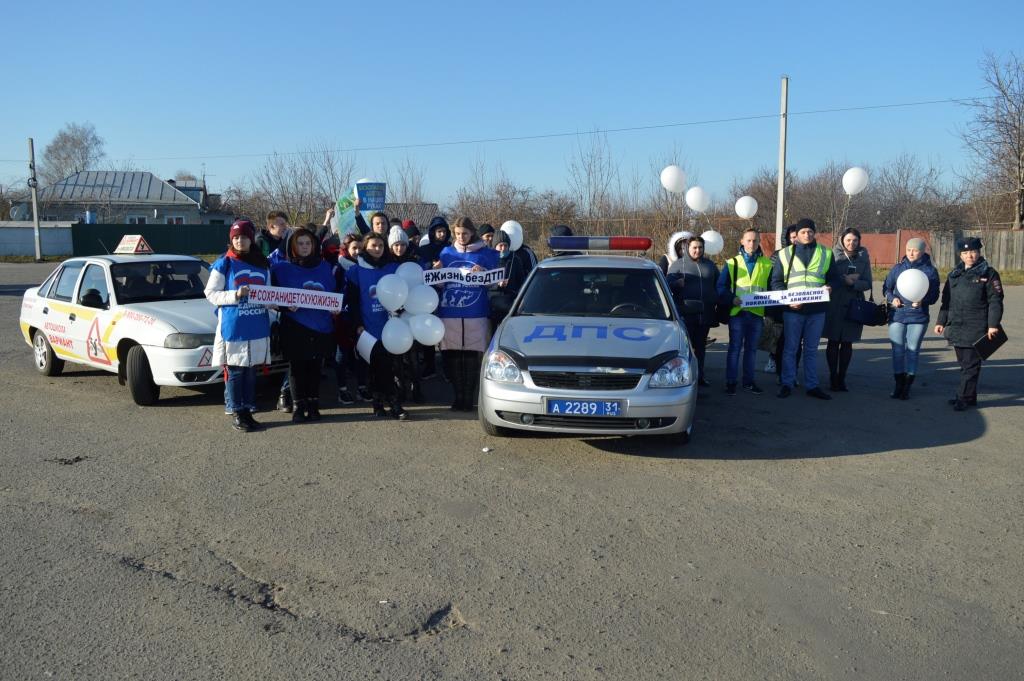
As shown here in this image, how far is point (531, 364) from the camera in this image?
20.5ft

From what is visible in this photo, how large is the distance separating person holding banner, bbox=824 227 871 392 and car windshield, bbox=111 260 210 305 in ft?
23.5

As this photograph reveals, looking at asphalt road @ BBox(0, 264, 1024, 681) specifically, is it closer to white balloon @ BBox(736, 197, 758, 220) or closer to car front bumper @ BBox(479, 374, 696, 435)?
car front bumper @ BBox(479, 374, 696, 435)

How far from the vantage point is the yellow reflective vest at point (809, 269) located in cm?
859

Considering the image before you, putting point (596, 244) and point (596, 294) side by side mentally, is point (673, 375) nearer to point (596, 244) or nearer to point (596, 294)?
point (596, 294)

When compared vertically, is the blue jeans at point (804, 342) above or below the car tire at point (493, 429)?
above

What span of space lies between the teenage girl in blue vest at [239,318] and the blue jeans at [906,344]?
21.7 feet

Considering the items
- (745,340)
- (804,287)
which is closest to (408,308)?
(745,340)

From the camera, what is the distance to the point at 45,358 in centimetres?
959

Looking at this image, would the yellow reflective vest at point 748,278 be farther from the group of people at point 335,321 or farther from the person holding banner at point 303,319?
the person holding banner at point 303,319

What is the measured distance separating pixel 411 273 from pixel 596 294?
1.78m

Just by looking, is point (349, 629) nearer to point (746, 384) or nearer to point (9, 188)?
point (746, 384)

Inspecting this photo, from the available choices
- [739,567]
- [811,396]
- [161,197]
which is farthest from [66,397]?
[161,197]

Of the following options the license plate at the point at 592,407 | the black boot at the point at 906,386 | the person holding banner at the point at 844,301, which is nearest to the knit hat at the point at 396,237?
the license plate at the point at 592,407

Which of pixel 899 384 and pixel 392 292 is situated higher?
pixel 392 292
